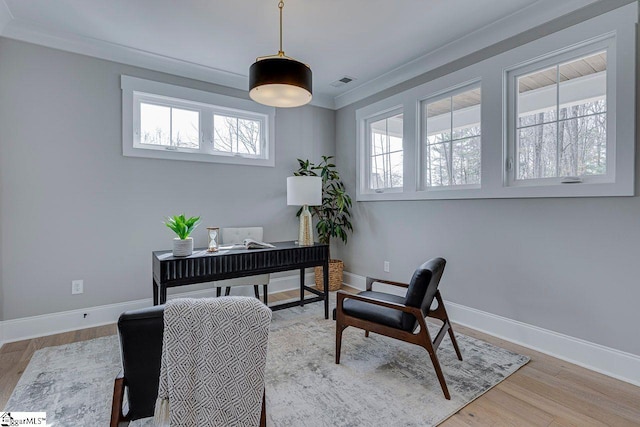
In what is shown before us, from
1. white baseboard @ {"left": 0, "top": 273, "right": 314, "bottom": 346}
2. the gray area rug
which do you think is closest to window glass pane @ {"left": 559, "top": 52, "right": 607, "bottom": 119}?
the gray area rug

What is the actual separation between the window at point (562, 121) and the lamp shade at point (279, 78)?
187cm

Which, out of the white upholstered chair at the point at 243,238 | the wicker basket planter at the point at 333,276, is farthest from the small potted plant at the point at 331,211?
the white upholstered chair at the point at 243,238

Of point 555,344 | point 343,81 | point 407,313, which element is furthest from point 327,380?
point 343,81

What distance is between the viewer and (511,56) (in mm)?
2605

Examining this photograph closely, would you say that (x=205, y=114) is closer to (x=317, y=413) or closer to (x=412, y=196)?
(x=412, y=196)

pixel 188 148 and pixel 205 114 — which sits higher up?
pixel 205 114

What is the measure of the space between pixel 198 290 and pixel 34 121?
7.16ft

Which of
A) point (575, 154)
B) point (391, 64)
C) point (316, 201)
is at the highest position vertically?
point (391, 64)

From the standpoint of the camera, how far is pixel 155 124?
3.33 metres

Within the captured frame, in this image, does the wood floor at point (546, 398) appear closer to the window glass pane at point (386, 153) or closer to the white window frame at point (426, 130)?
the white window frame at point (426, 130)

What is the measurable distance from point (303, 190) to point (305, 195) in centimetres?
5

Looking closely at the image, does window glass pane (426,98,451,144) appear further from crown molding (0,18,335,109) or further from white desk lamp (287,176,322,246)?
crown molding (0,18,335,109)

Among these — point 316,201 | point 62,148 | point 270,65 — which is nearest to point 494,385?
point 316,201

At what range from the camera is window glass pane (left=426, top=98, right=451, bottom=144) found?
3.22m
